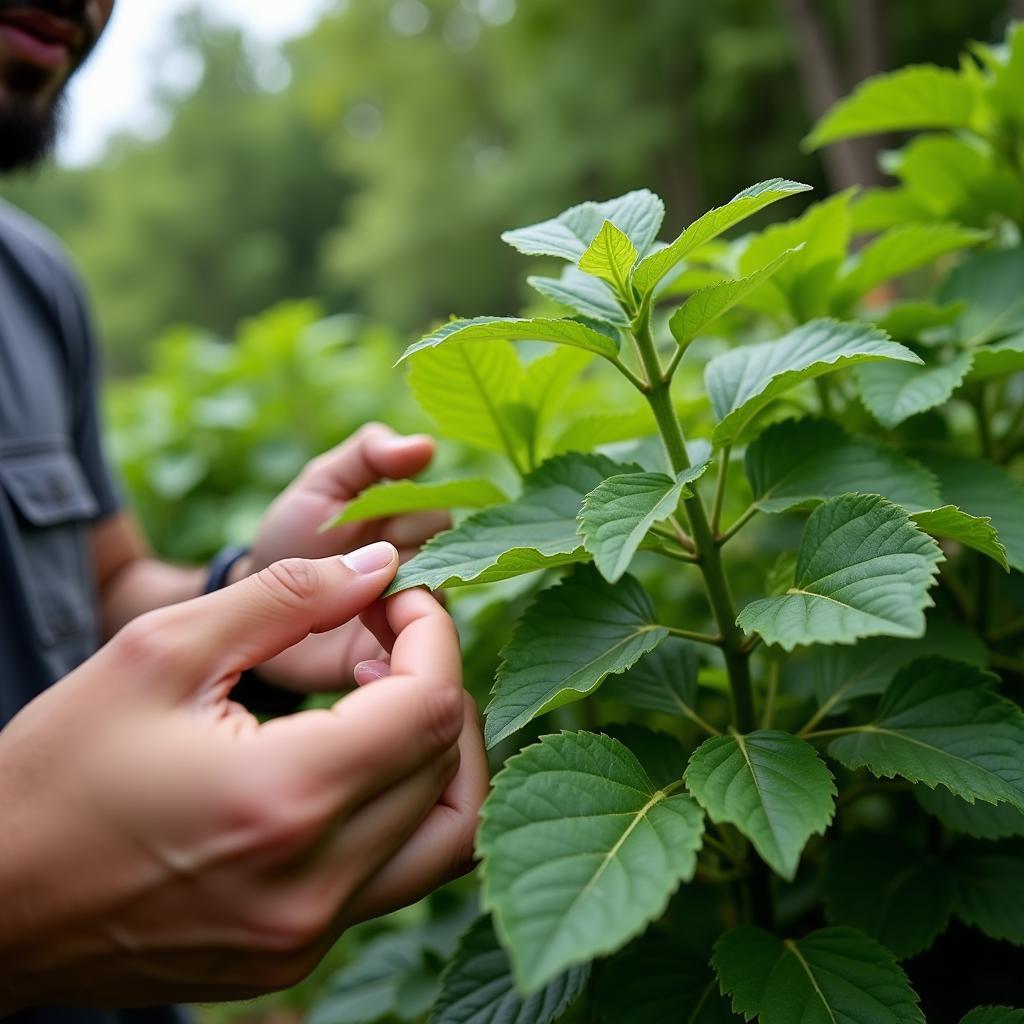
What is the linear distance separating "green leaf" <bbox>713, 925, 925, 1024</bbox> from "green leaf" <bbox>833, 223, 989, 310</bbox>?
2.30 ft

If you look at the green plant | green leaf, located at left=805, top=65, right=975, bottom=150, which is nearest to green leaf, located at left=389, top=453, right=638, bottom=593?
the green plant

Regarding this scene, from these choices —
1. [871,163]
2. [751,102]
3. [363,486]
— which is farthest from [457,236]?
Answer: [363,486]

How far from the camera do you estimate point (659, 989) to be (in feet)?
2.63

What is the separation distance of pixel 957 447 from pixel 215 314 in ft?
77.1

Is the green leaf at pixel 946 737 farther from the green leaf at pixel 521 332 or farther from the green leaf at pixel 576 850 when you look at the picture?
the green leaf at pixel 521 332

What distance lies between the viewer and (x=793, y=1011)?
699 mm

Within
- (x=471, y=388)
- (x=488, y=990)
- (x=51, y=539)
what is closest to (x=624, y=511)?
(x=471, y=388)

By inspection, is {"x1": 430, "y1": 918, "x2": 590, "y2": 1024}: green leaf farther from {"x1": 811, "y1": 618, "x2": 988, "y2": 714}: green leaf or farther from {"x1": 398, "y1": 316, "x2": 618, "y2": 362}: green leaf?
{"x1": 398, "y1": 316, "x2": 618, "y2": 362}: green leaf

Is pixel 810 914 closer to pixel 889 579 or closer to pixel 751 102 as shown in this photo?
pixel 889 579

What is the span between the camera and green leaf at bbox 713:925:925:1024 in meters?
0.69

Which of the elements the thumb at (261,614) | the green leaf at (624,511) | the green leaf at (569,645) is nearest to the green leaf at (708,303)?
the green leaf at (624,511)

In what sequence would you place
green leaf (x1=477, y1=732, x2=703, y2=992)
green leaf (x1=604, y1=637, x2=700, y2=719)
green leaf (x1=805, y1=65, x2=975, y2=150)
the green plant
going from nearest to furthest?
green leaf (x1=477, y1=732, x2=703, y2=992), the green plant, green leaf (x1=604, y1=637, x2=700, y2=719), green leaf (x1=805, y1=65, x2=975, y2=150)

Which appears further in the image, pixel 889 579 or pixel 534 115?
pixel 534 115

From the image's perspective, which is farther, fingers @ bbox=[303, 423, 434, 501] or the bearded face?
the bearded face
